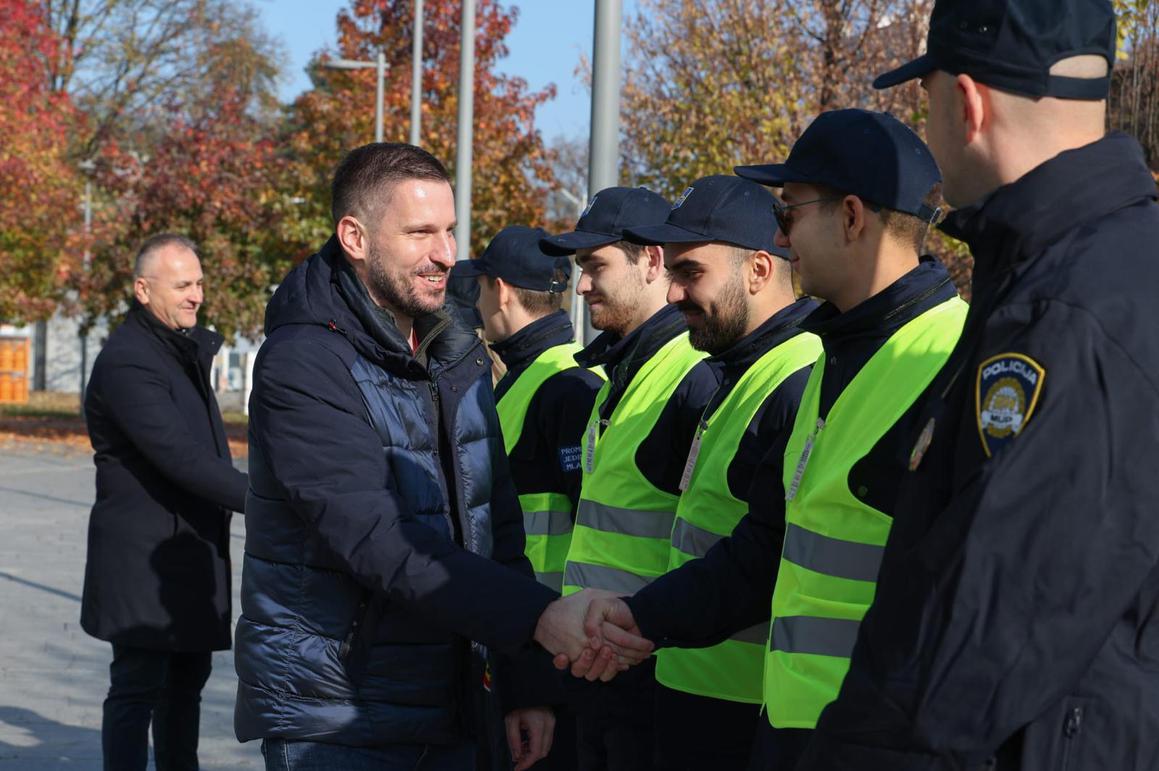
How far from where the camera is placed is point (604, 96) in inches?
285

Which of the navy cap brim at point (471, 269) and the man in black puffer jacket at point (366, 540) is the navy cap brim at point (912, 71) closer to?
the man in black puffer jacket at point (366, 540)

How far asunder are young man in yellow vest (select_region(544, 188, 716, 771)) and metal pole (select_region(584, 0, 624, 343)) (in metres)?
2.16

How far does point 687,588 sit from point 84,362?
123 ft

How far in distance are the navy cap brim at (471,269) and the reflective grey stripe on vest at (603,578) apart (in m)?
2.09

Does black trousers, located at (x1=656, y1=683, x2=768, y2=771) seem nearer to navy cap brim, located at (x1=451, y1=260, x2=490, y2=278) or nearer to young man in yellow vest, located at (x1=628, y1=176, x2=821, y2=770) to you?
young man in yellow vest, located at (x1=628, y1=176, x2=821, y2=770)

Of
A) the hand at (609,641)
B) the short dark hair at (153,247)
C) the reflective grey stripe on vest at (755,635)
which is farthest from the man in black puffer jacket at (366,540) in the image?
the short dark hair at (153,247)

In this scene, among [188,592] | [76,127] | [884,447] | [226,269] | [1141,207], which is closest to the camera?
[1141,207]

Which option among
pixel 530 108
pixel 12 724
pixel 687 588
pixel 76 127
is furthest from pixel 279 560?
pixel 76 127

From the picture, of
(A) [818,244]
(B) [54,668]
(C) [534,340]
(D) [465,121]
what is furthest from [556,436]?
A: (D) [465,121]

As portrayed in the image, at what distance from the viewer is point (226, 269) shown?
27.6 meters

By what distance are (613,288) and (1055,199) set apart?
11.4 feet

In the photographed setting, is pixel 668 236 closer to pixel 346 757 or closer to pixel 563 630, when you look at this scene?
pixel 563 630

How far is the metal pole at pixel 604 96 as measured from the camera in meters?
7.14

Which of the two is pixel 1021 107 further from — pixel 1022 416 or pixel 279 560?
pixel 279 560
